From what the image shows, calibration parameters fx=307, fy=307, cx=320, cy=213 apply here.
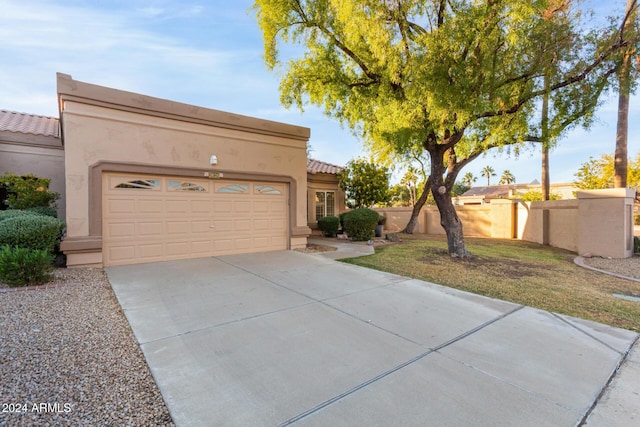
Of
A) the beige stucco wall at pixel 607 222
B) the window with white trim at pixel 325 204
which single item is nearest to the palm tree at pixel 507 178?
the window with white trim at pixel 325 204

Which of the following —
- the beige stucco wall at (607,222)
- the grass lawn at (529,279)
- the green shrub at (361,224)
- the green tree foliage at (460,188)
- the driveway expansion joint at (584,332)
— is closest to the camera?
the driveway expansion joint at (584,332)

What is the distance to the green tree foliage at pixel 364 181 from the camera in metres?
16.8

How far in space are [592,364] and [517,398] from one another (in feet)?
4.49

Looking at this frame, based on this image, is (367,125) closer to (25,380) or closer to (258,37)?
(258,37)

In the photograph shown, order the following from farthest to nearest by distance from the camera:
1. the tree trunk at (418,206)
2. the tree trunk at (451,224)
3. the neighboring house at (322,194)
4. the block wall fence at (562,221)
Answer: the tree trunk at (418,206) < the neighboring house at (322,194) < the tree trunk at (451,224) < the block wall fence at (562,221)

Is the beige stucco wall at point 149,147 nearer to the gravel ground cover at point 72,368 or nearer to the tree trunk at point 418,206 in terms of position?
the gravel ground cover at point 72,368

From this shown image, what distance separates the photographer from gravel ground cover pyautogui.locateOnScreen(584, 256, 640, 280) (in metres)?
8.14

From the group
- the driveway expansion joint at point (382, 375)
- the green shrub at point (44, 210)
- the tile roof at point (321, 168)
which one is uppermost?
the tile roof at point (321, 168)

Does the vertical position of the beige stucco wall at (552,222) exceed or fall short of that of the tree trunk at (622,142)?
it falls short

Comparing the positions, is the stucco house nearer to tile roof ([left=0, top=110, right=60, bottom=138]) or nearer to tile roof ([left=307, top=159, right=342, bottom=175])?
tile roof ([left=0, top=110, right=60, bottom=138])

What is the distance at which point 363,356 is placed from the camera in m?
3.47

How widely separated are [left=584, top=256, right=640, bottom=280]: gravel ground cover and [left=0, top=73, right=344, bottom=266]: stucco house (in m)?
9.05

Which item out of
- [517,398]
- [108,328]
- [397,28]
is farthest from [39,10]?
[517,398]

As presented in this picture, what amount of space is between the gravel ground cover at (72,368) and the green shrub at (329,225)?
10820 mm
